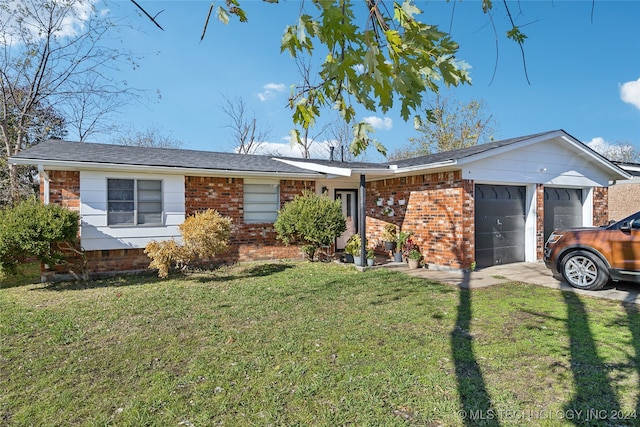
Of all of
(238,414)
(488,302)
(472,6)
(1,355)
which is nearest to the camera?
(238,414)

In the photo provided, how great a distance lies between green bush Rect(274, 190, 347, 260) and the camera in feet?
30.2

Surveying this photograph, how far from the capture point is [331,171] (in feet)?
30.9

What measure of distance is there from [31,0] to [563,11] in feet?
53.8

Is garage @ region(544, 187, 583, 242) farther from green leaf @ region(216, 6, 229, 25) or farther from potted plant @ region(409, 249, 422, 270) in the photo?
green leaf @ region(216, 6, 229, 25)

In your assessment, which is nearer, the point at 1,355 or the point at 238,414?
the point at 238,414

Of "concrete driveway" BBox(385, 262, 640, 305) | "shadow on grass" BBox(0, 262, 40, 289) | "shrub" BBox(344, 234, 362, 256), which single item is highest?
"shrub" BBox(344, 234, 362, 256)

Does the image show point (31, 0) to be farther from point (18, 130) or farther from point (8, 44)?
point (18, 130)

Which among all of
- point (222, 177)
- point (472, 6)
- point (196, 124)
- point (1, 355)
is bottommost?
point (1, 355)

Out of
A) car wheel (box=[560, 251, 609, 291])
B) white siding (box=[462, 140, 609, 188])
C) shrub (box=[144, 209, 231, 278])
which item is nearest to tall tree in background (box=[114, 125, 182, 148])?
shrub (box=[144, 209, 231, 278])

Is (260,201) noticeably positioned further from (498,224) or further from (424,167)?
(498,224)

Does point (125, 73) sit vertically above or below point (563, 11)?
above

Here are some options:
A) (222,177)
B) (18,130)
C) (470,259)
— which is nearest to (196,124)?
(18,130)

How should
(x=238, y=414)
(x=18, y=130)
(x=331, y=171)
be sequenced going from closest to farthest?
(x=238, y=414) → (x=331, y=171) → (x=18, y=130)

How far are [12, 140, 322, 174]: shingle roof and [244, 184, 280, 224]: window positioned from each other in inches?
25.0
